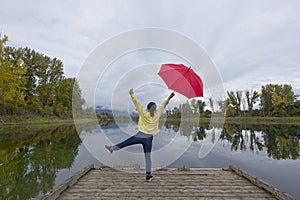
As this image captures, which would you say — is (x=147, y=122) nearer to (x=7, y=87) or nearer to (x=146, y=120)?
(x=146, y=120)

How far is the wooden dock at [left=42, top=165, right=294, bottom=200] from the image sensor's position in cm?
362

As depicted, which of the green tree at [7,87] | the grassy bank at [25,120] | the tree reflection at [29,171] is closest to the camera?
the tree reflection at [29,171]

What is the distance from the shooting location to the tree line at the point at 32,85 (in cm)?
2888

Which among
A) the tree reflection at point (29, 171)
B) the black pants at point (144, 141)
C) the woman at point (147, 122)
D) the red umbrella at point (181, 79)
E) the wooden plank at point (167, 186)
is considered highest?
the red umbrella at point (181, 79)

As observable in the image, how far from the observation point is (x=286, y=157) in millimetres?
10883

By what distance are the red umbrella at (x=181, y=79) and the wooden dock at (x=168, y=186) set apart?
1.93m

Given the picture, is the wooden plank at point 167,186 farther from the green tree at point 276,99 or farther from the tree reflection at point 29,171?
the green tree at point 276,99

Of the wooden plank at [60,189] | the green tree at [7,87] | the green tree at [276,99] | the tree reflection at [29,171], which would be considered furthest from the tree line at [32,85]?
the green tree at [276,99]

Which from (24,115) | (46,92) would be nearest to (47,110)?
(46,92)

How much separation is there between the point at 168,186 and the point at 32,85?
43.2m

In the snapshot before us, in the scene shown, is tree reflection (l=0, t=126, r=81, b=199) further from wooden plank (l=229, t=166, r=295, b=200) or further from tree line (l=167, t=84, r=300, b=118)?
tree line (l=167, t=84, r=300, b=118)

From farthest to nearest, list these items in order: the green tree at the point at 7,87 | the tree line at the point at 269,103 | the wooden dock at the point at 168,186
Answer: the tree line at the point at 269,103 < the green tree at the point at 7,87 < the wooden dock at the point at 168,186

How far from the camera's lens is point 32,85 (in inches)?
1563

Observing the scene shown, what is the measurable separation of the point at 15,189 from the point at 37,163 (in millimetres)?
3204
